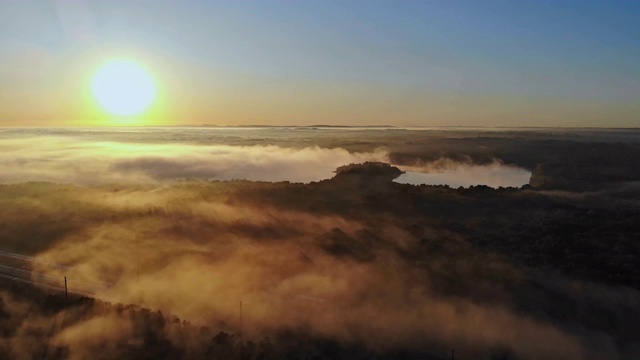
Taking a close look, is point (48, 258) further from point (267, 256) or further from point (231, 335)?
point (231, 335)

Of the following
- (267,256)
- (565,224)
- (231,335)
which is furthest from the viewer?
(565,224)

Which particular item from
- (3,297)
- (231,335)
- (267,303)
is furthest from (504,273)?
(3,297)

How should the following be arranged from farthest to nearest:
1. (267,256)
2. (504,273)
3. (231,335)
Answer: (267,256) → (504,273) → (231,335)

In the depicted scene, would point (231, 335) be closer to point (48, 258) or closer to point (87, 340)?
point (87, 340)

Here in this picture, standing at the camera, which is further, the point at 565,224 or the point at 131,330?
the point at 565,224

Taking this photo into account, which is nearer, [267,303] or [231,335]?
[231,335]

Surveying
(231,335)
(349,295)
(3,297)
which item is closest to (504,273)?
(349,295)
